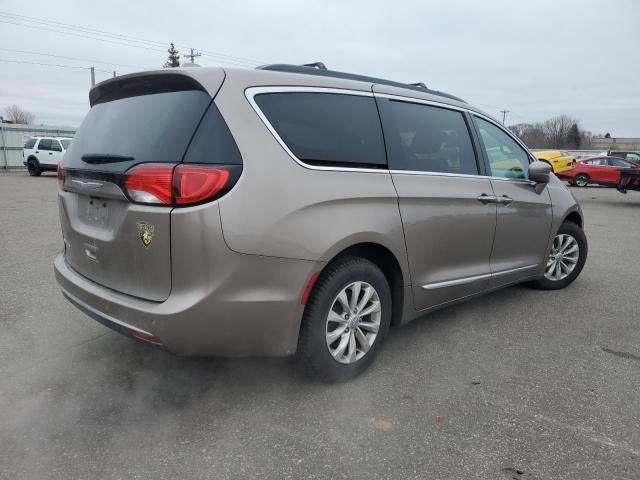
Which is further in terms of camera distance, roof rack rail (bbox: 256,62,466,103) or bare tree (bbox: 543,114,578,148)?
bare tree (bbox: 543,114,578,148)

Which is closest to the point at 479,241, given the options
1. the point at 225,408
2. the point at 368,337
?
the point at 368,337

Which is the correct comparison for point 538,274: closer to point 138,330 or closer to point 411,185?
point 411,185

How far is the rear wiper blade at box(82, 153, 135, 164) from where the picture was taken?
246cm

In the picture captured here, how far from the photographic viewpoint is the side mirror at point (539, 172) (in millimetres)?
4145

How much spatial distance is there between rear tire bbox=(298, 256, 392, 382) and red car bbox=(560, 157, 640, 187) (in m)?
19.9

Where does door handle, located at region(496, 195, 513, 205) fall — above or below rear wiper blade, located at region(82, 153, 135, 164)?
below

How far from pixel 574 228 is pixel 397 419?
337 centimetres

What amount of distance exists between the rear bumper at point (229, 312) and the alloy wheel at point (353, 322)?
11.5 inches

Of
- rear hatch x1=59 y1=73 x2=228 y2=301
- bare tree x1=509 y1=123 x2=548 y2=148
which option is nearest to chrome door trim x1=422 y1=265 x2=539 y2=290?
rear hatch x1=59 y1=73 x2=228 y2=301

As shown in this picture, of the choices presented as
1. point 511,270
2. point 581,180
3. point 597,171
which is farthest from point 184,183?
point 581,180

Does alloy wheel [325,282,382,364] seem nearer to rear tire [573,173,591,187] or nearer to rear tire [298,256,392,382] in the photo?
rear tire [298,256,392,382]

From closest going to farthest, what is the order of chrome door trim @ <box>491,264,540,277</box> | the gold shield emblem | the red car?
the gold shield emblem → chrome door trim @ <box>491,264,540,277</box> → the red car

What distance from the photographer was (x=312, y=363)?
2.66m

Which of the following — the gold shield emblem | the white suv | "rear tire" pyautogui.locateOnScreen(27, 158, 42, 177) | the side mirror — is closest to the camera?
the gold shield emblem
